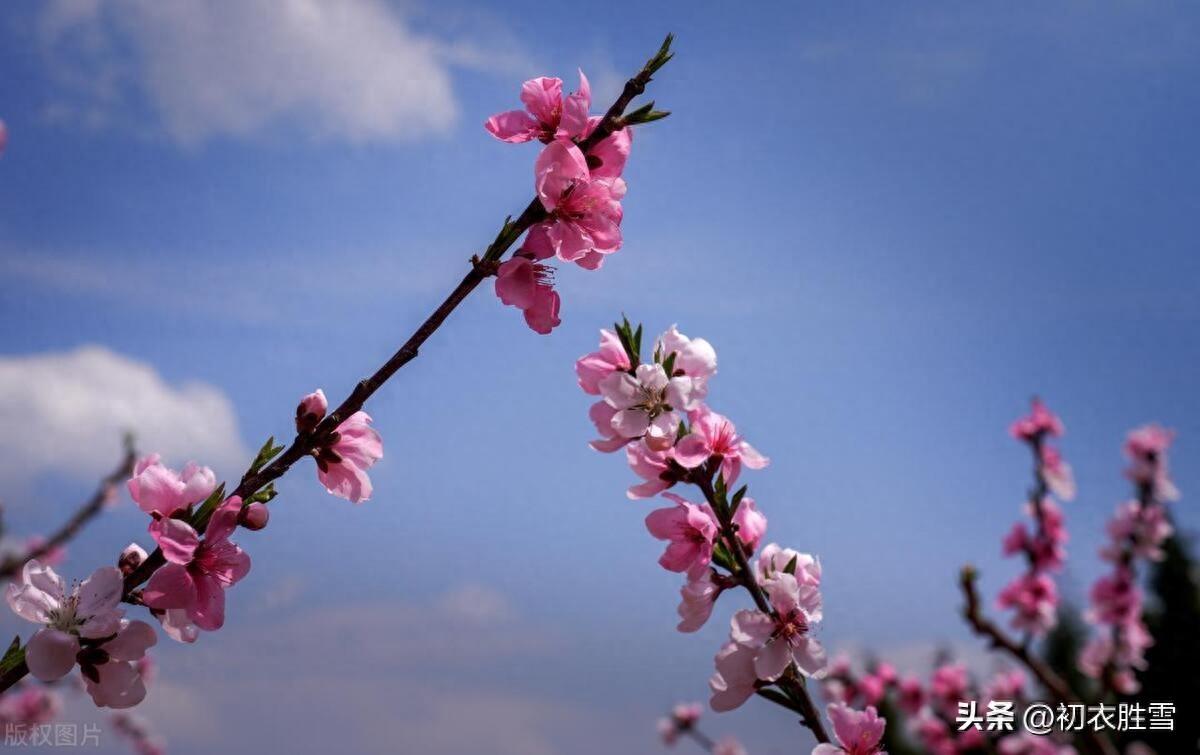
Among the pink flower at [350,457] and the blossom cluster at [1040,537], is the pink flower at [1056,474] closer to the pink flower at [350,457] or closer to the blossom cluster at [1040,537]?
the blossom cluster at [1040,537]

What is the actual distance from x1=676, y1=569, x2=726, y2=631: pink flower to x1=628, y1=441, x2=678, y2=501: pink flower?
0.18 m

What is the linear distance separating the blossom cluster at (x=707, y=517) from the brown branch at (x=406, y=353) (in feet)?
1.15

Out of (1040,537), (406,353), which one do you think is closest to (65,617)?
(406,353)

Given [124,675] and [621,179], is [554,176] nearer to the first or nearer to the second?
[621,179]

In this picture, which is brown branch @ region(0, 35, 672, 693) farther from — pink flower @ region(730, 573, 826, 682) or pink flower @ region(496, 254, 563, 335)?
pink flower @ region(730, 573, 826, 682)

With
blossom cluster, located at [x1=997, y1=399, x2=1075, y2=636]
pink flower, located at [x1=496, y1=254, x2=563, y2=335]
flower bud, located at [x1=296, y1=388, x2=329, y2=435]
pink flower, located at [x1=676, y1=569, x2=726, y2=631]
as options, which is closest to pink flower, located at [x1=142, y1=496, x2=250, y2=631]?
flower bud, located at [x1=296, y1=388, x2=329, y2=435]

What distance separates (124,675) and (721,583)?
3.58 ft

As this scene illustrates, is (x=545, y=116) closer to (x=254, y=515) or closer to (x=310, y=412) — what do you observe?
(x=310, y=412)

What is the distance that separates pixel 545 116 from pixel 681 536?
87 cm

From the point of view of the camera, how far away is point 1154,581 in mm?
18062

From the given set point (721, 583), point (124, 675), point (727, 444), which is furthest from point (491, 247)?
point (124, 675)

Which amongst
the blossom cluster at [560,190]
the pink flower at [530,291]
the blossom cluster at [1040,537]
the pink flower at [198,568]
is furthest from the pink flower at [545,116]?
the blossom cluster at [1040,537]

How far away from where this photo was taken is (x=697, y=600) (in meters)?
1.75

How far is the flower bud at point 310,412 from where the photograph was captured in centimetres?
162
